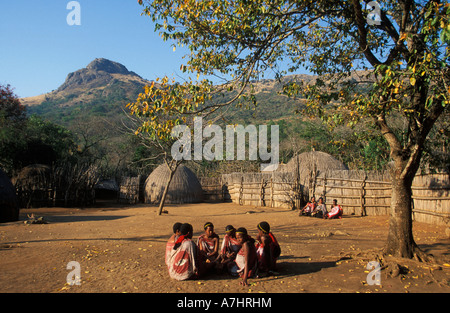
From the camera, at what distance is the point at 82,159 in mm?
23953

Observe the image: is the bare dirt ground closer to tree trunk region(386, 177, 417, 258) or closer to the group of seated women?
the group of seated women

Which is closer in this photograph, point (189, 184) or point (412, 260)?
point (412, 260)

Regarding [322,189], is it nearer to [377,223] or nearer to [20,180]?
[377,223]

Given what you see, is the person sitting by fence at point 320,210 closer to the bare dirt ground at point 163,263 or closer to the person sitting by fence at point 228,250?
the bare dirt ground at point 163,263

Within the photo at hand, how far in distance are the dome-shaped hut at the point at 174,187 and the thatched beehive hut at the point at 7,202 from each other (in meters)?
8.61

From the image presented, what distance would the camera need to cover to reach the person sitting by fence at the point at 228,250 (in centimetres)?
518

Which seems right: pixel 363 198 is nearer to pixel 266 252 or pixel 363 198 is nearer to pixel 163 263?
pixel 266 252

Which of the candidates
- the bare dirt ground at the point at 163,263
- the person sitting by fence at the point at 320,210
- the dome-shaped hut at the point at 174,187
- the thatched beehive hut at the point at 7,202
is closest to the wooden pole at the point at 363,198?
the person sitting by fence at the point at 320,210

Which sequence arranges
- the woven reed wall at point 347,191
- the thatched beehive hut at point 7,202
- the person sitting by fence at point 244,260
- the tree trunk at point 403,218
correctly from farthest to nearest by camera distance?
the thatched beehive hut at point 7,202
the woven reed wall at point 347,191
the tree trunk at point 403,218
the person sitting by fence at point 244,260

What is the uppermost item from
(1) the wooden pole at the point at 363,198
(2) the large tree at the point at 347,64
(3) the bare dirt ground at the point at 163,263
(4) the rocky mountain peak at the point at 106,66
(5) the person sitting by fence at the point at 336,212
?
(4) the rocky mountain peak at the point at 106,66

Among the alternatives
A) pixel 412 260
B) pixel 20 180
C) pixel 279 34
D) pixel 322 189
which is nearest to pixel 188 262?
pixel 412 260

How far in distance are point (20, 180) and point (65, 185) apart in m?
2.00
